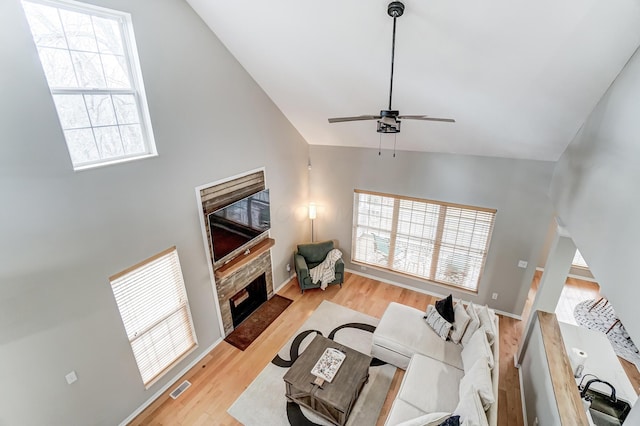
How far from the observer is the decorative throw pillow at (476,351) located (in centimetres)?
346

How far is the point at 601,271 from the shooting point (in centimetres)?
226

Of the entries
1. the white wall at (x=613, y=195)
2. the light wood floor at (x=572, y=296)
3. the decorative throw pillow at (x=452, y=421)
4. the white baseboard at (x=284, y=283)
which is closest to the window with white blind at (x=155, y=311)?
the white baseboard at (x=284, y=283)

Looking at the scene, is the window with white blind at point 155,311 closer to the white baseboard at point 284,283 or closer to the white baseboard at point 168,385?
the white baseboard at point 168,385

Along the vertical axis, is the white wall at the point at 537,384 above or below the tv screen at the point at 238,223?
below

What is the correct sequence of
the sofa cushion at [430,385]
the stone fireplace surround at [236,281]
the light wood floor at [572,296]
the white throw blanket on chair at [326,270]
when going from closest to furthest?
the sofa cushion at [430,385] < the stone fireplace surround at [236,281] < the light wood floor at [572,296] < the white throw blanket on chair at [326,270]

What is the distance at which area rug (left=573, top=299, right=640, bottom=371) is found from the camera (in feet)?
15.3

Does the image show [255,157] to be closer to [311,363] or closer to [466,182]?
[311,363]

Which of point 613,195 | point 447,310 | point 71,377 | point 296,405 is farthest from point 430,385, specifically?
point 71,377

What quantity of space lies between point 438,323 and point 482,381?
1.38 meters

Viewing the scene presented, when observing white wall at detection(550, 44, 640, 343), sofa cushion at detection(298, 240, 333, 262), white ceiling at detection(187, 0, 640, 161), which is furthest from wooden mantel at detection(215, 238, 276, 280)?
white wall at detection(550, 44, 640, 343)

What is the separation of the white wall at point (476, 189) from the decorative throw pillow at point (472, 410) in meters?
3.11

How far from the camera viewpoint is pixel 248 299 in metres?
5.74

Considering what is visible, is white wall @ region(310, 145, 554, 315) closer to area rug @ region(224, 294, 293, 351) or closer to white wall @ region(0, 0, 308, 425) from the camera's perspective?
area rug @ region(224, 294, 293, 351)

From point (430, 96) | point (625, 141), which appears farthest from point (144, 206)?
point (625, 141)
